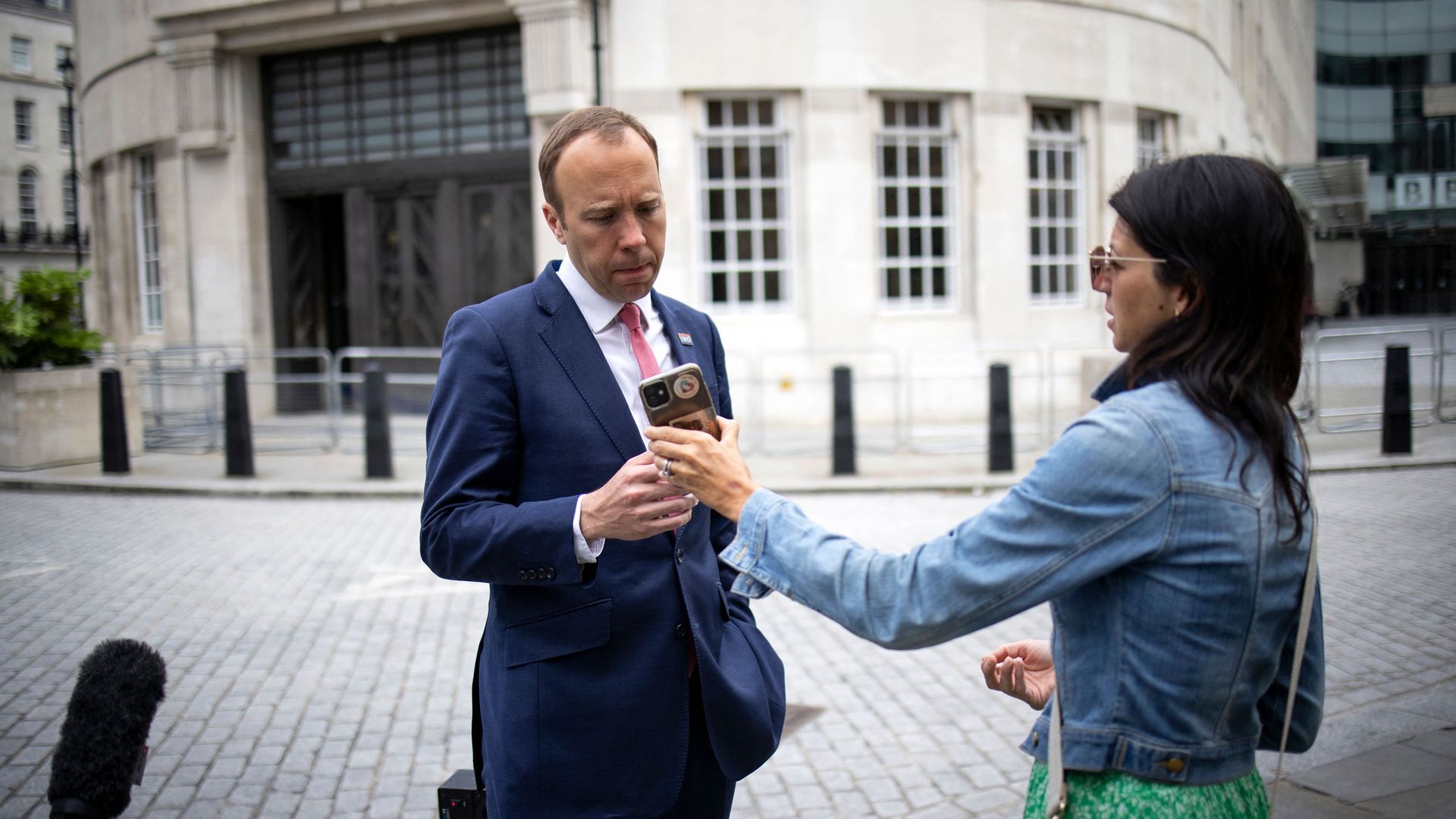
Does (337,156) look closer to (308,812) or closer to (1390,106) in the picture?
(308,812)

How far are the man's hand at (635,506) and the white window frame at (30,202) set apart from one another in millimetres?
23722

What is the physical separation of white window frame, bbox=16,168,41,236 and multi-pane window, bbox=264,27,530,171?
24.5ft

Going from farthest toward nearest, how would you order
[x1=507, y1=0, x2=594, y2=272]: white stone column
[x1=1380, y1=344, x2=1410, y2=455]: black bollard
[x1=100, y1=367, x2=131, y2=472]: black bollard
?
[x1=507, y1=0, x2=594, y2=272]: white stone column < [x1=100, y1=367, x2=131, y2=472]: black bollard < [x1=1380, y1=344, x2=1410, y2=455]: black bollard

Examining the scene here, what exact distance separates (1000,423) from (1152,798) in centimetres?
960

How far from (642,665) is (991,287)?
14.3 meters

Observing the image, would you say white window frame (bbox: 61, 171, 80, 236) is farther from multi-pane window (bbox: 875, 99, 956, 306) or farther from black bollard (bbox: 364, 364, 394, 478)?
multi-pane window (bbox: 875, 99, 956, 306)

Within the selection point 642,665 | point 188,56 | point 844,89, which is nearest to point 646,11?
point 844,89

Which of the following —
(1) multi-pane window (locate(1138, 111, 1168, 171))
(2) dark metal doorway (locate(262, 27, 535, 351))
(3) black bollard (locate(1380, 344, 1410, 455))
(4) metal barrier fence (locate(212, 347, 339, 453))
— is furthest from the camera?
(1) multi-pane window (locate(1138, 111, 1168, 171))

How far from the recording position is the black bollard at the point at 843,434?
11156 millimetres

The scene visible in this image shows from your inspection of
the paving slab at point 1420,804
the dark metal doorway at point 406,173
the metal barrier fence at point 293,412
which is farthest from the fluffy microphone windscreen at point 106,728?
the dark metal doorway at point 406,173

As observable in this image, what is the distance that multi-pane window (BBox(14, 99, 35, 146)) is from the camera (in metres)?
18.4

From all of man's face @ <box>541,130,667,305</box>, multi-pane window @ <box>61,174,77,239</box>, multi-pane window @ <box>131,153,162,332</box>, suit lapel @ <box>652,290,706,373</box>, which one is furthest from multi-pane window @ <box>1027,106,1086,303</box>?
multi-pane window @ <box>61,174,77,239</box>

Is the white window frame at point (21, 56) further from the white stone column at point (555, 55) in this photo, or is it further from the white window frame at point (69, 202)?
the white stone column at point (555, 55)

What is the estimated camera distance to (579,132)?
216cm
